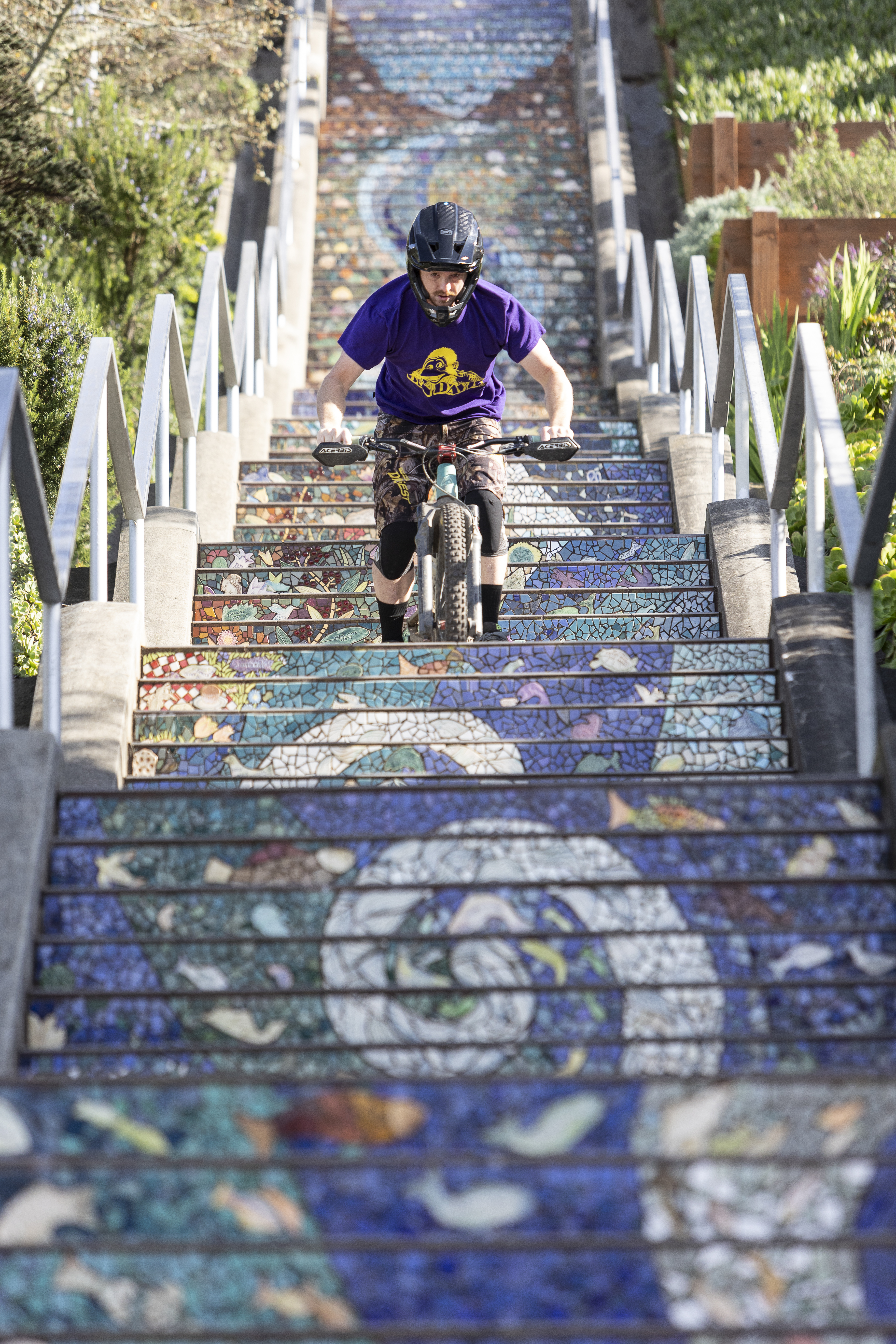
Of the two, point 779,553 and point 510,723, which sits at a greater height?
point 779,553

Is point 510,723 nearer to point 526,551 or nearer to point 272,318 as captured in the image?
point 526,551

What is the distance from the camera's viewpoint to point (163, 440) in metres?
5.67

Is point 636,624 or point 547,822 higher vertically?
point 636,624

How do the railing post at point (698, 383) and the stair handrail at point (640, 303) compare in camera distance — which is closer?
the railing post at point (698, 383)

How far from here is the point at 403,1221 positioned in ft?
7.64

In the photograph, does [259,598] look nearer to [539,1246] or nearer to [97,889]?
[97,889]

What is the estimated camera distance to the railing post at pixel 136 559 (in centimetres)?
502

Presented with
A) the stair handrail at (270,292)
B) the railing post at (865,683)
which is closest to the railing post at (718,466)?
the railing post at (865,683)

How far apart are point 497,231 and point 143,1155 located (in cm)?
987

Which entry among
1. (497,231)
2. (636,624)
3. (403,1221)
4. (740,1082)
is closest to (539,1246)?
(403,1221)

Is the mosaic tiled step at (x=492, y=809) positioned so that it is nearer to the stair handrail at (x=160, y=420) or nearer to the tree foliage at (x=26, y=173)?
the stair handrail at (x=160, y=420)

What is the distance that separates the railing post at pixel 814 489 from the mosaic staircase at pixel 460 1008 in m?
0.35

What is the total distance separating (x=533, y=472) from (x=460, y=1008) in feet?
15.2

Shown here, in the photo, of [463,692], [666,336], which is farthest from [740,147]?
[463,692]
